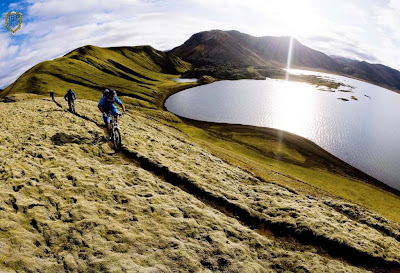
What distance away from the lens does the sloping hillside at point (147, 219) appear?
1119cm

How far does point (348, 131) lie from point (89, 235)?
11768cm

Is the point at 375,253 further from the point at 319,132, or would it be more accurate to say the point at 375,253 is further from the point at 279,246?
the point at 319,132

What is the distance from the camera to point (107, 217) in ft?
43.7

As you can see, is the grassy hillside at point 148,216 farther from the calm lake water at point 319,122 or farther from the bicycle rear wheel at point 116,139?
the calm lake water at point 319,122

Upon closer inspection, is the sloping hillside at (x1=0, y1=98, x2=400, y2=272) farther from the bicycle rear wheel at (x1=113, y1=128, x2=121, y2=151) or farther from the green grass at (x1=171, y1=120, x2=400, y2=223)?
the green grass at (x1=171, y1=120, x2=400, y2=223)

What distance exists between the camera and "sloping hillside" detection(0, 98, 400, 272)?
11188 mm

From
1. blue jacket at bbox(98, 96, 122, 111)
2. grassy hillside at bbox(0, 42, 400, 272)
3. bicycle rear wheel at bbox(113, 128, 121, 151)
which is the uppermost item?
blue jacket at bbox(98, 96, 122, 111)

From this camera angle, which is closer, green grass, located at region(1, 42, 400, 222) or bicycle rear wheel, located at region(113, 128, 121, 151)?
bicycle rear wheel, located at region(113, 128, 121, 151)

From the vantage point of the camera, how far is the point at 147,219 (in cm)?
1408

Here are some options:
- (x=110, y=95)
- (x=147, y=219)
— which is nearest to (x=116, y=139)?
(x=110, y=95)

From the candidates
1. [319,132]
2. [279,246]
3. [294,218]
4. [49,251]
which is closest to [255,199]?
[294,218]

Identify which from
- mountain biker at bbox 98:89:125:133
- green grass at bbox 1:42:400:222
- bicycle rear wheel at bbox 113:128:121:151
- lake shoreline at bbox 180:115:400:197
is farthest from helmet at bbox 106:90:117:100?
lake shoreline at bbox 180:115:400:197

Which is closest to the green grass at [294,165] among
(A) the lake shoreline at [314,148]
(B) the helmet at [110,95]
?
(A) the lake shoreline at [314,148]

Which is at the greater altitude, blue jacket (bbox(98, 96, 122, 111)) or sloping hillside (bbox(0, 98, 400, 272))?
blue jacket (bbox(98, 96, 122, 111))
